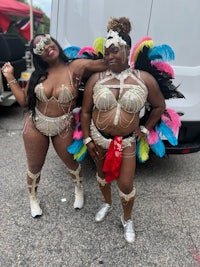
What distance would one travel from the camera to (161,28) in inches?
120

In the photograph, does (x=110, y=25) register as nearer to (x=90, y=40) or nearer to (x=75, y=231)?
(x=90, y=40)

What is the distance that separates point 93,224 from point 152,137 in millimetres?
1011

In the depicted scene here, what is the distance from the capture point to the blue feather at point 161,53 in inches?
85.3

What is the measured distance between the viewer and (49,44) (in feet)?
7.08

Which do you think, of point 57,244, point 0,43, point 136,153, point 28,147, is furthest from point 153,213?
point 0,43

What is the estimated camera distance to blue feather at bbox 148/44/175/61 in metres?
2.17

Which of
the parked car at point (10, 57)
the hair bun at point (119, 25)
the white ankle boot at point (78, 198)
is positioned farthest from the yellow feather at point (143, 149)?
the parked car at point (10, 57)

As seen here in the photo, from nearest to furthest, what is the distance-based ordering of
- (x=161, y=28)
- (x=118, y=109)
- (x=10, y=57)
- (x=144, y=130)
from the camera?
(x=118, y=109)
(x=144, y=130)
(x=161, y=28)
(x=10, y=57)

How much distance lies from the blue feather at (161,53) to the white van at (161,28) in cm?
95

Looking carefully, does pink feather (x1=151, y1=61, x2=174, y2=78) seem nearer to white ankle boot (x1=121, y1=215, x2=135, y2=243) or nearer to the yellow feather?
the yellow feather

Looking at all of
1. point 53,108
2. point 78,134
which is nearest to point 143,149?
point 78,134

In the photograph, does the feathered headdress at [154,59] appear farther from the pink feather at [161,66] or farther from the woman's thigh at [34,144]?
the woman's thigh at [34,144]

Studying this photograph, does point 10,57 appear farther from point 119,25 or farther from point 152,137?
point 152,137

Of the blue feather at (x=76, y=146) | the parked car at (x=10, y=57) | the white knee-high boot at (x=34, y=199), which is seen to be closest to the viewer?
the blue feather at (x=76, y=146)
